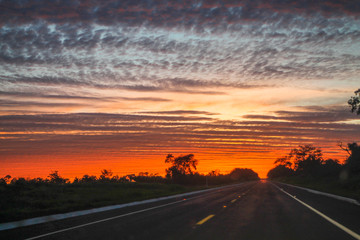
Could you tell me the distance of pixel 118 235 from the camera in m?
9.18

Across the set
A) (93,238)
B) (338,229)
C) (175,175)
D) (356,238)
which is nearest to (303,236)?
(356,238)

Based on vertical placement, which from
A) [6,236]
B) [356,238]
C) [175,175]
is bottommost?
[356,238]

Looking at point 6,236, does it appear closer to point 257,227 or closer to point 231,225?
point 231,225

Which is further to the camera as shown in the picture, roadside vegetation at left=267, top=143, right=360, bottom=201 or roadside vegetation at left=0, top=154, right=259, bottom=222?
roadside vegetation at left=267, top=143, right=360, bottom=201

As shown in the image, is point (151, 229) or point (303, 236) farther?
point (151, 229)

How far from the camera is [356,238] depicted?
8367mm

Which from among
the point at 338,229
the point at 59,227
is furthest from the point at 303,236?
the point at 59,227

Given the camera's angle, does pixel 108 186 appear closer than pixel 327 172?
Yes

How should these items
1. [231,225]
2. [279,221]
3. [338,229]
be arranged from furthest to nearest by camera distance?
[279,221] → [231,225] → [338,229]

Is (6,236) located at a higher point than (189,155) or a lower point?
lower

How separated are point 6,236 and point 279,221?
343 inches

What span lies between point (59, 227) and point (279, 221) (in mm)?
7543

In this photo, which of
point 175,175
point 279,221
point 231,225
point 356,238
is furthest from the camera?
point 175,175

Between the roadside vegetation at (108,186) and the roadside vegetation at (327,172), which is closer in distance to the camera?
the roadside vegetation at (108,186)
